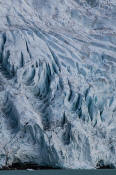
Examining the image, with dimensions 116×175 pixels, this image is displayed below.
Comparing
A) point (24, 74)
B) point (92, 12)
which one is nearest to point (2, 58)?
point (24, 74)

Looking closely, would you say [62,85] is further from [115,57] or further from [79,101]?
[115,57]

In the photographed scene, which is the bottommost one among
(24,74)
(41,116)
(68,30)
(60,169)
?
(60,169)

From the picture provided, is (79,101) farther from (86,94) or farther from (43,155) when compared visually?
(43,155)

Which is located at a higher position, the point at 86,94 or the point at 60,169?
the point at 86,94

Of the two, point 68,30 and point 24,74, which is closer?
point 24,74

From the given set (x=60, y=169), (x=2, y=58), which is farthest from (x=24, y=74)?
(x=60, y=169)
